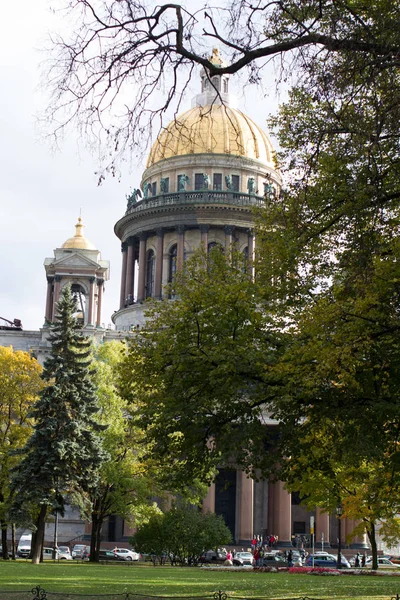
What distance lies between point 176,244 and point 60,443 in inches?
2094

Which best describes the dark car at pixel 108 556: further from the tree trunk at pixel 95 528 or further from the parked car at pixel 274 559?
the parked car at pixel 274 559

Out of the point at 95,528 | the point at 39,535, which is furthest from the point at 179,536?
the point at 39,535

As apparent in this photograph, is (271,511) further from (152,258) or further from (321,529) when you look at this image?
(152,258)

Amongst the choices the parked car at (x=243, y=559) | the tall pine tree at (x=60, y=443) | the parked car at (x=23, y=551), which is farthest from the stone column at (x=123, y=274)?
the tall pine tree at (x=60, y=443)

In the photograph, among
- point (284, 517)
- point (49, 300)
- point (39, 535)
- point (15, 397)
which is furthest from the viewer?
point (49, 300)

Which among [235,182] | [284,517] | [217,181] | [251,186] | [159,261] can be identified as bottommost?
[284,517]

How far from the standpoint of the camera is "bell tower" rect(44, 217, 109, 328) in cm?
8294

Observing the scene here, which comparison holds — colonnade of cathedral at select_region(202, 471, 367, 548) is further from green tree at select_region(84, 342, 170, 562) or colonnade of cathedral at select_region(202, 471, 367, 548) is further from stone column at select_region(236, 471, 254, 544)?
green tree at select_region(84, 342, 170, 562)

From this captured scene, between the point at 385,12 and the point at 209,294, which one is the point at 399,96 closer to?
the point at 385,12

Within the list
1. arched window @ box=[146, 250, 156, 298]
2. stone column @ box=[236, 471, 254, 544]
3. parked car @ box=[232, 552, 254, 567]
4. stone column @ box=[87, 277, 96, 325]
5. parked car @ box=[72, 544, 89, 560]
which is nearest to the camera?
parked car @ box=[232, 552, 254, 567]

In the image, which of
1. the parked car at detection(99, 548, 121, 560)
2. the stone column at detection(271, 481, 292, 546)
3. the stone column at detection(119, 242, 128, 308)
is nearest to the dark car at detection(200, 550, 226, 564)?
the parked car at detection(99, 548, 121, 560)

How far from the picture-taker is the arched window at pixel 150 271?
304 ft

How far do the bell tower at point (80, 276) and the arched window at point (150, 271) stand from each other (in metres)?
8.55

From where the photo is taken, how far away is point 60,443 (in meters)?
41.1
